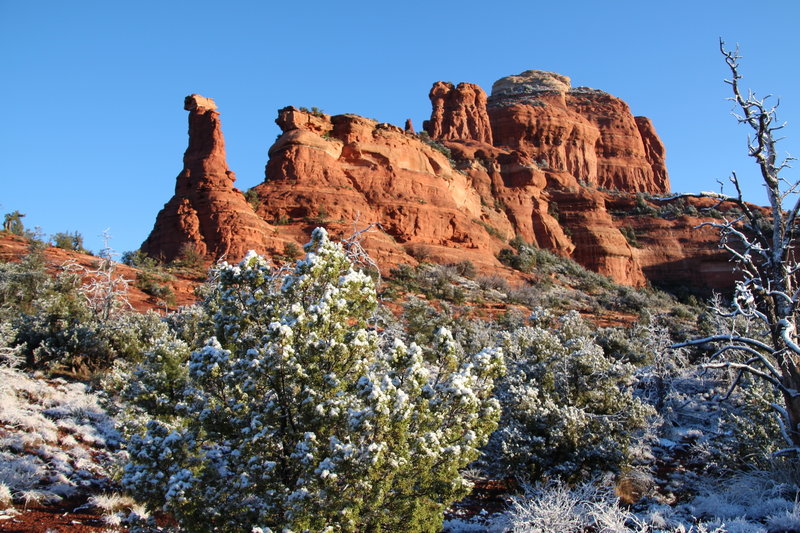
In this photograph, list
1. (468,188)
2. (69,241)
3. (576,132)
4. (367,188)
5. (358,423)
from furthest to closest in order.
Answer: (576,132) → (468,188) → (367,188) → (69,241) → (358,423)

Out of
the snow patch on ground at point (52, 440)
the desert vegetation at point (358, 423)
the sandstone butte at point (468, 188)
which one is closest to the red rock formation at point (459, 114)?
the sandstone butte at point (468, 188)

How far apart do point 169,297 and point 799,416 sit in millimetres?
21951

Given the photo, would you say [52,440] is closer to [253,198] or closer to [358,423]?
[358,423]

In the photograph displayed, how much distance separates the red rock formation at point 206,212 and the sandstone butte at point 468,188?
0.28ft

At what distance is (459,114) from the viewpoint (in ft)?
228

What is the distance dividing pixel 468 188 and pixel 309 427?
47.3m

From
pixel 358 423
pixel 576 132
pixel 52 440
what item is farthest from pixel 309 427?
pixel 576 132

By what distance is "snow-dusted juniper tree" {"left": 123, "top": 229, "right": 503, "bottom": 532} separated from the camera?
494 cm

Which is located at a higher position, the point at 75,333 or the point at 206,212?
the point at 206,212

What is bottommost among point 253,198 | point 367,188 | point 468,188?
point 253,198

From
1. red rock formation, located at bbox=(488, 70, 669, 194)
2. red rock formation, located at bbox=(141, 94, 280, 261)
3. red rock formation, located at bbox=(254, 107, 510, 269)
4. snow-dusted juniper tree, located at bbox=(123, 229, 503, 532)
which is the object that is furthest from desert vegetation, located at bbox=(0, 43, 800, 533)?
red rock formation, located at bbox=(488, 70, 669, 194)

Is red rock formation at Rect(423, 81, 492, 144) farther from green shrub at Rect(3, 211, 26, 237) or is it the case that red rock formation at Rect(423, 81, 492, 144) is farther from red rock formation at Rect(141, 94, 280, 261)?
green shrub at Rect(3, 211, 26, 237)

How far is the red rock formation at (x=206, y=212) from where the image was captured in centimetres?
3191

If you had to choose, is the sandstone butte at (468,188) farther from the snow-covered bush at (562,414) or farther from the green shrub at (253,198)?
the snow-covered bush at (562,414)
